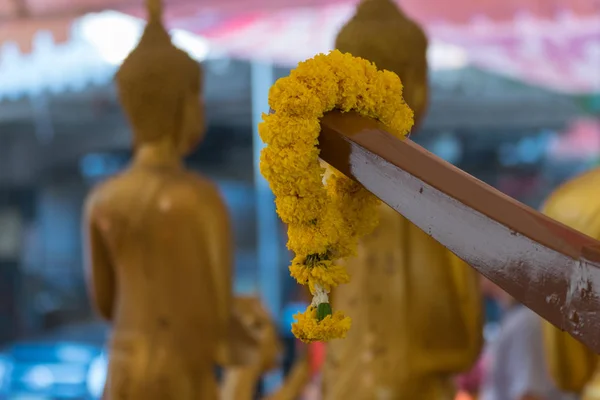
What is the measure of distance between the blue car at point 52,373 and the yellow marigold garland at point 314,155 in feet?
8.93

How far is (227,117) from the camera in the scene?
5371mm

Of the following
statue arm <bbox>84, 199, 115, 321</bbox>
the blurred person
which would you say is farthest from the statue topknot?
the blurred person

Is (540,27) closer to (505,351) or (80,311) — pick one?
(505,351)

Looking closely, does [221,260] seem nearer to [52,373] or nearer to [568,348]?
[568,348]

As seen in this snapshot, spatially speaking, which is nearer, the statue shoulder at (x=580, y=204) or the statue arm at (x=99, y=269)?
the statue shoulder at (x=580, y=204)

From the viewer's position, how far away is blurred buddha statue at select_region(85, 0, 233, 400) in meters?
1.83

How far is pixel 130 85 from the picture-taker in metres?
1.86

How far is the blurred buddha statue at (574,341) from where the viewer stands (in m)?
1.54

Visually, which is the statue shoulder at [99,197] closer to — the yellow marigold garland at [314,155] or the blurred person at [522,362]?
the yellow marigold garland at [314,155]

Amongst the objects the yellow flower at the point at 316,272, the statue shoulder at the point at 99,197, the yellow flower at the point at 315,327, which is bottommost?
the statue shoulder at the point at 99,197

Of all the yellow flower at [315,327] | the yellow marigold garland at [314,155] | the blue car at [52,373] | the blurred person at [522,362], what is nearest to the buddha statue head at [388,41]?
the yellow marigold garland at [314,155]

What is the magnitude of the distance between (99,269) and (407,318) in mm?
763

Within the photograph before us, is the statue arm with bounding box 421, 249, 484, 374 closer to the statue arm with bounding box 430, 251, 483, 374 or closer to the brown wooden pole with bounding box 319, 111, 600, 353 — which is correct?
the statue arm with bounding box 430, 251, 483, 374

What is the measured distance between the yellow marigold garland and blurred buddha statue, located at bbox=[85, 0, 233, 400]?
3.32 ft
